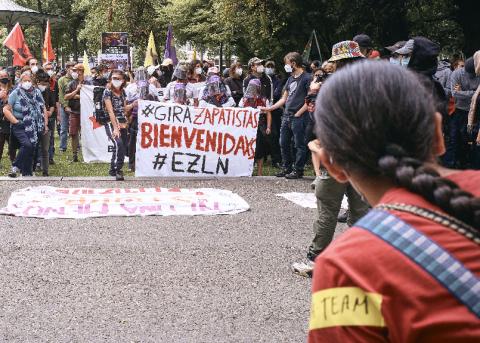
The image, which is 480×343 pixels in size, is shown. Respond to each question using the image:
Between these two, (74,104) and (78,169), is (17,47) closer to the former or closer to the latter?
(74,104)

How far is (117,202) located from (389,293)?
7.81m

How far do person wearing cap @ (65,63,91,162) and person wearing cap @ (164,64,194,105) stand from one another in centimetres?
242

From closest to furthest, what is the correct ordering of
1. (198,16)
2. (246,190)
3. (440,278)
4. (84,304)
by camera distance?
(440,278) → (84,304) → (246,190) → (198,16)

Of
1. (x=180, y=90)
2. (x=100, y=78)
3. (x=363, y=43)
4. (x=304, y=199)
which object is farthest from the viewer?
(x=100, y=78)

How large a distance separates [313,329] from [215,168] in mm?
10402

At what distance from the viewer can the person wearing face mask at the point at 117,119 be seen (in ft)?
36.2

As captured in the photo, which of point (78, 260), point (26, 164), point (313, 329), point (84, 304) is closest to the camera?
point (313, 329)

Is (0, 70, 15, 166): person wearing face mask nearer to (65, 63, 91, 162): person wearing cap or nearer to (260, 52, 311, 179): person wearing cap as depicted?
(65, 63, 91, 162): person wearing cap

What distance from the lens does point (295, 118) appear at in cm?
1112

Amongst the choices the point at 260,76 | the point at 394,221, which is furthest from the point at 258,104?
the point at 394,221

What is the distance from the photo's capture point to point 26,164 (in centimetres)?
1117

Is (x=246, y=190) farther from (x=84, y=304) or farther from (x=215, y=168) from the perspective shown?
(x=84, y=304)

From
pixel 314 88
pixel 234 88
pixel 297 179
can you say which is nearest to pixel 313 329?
pixel 314 88

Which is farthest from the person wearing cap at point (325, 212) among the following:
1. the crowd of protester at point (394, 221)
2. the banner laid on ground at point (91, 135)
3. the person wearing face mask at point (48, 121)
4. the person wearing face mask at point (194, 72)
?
the banner laid on ground at point (91, 135)
